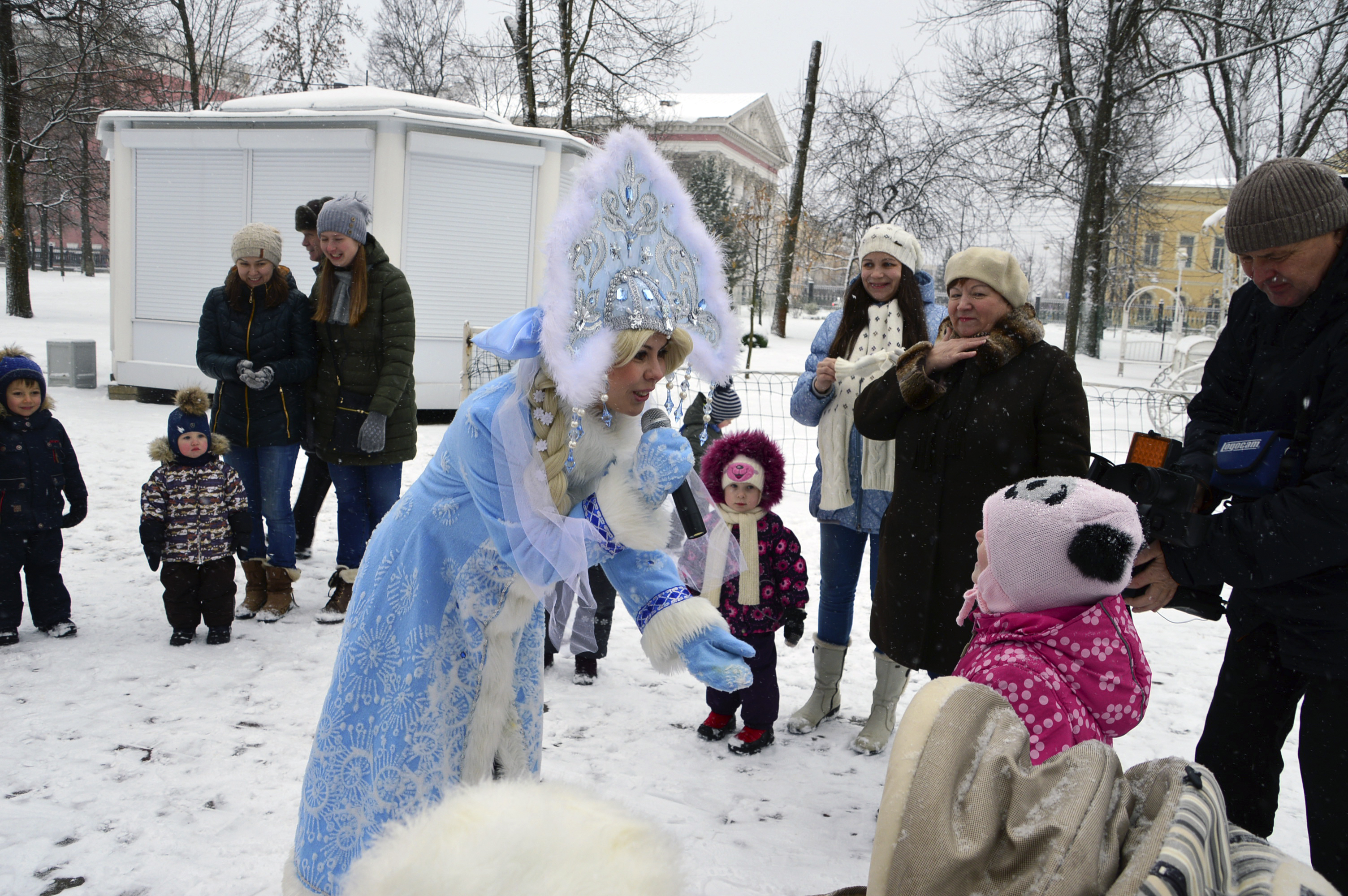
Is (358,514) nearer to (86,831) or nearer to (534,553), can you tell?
(86,831)

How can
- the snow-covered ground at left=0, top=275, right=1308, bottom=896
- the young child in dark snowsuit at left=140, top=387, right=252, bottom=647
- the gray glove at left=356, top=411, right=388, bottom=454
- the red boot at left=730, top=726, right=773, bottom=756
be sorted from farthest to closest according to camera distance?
the gray glove at left=356, top=411, right=388, bottom=454 < the young child in dark snowsuit at left=140, top=387, right=252, bottom=647 < the red boot at left=730, top=726, right=773, bottom=756 < the snow-covered ground at left=0, top=275, right=1308, bottom=896

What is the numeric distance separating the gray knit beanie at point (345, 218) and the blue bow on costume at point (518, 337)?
113 inches

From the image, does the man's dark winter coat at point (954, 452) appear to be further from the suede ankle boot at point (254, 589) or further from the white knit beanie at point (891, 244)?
the suede ankle boot at point (254, 589)

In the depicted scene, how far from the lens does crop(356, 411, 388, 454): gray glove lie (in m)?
4.54

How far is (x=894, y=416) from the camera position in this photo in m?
3.12

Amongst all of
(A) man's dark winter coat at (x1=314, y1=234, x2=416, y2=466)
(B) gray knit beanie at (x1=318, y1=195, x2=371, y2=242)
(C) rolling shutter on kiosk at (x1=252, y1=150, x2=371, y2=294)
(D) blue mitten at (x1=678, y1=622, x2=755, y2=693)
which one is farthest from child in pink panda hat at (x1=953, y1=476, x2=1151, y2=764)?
(C) rolling shutter on kiosk at (x1=252, y1=150, x2=371, y2=294)

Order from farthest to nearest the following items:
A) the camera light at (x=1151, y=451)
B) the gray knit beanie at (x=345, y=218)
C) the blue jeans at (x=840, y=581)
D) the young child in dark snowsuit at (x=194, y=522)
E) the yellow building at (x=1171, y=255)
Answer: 1. the yellow building at (x=1171, y=255)
2. the gray knit beanie at (x=345, y=218)
3. the young child in dark snowsuit at (x=194, y=522)
4. the blue jeans at (x=840, y=581)
5. the camera light at (x=1151, y=451)

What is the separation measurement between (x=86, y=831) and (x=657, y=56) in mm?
17317

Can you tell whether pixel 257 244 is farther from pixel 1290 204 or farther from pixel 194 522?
pixel 1290 204

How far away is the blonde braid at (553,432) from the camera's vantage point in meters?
1.92

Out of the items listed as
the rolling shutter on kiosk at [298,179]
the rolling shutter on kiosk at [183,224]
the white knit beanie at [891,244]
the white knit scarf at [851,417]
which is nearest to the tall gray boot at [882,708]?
the white knit scarf at [851,417]

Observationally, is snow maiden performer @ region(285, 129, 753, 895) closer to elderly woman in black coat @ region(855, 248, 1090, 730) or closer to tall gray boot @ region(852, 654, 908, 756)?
elderly woman in black coat @ region(855, 248, 1090, 730)

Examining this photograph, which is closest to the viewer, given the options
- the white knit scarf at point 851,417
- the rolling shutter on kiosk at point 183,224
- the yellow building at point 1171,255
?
the white knit scarf at point 851,417

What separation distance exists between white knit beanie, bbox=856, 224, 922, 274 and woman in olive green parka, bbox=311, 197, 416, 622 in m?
2.40
